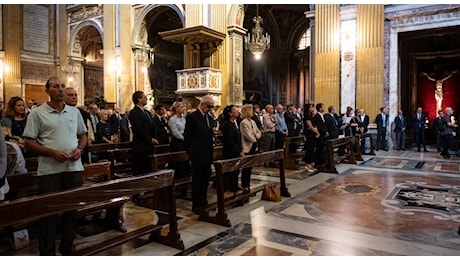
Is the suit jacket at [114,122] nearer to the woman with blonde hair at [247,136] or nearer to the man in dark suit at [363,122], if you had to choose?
the woman with blonde hair at [247,136]

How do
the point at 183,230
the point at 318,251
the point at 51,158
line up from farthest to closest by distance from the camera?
the point at 183,230
the point at 318,251
the point at 51,158

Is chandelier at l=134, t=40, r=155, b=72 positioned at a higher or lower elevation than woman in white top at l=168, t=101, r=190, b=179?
higher

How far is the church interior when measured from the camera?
389 cm

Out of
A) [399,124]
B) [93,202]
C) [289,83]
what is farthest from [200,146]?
[289,83]

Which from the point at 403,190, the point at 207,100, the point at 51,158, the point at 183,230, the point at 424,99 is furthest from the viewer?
the point at 424,99

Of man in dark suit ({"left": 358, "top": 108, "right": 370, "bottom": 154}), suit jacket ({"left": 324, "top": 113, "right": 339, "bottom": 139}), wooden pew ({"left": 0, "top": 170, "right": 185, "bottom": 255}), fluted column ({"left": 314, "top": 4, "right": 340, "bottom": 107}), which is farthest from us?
fluted column ({"left": 314, "top": 4, "right": 340, "bottom": 107})

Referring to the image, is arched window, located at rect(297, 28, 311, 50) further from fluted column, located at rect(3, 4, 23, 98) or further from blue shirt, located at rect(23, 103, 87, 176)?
blue shirt, located at rect(23, 103, 87, 176)

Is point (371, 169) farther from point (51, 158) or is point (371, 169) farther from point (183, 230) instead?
point (51, 158)

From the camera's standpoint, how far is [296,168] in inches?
328

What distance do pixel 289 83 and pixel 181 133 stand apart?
47.4 ft

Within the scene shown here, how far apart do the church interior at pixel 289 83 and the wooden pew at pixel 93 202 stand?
0.20 metres

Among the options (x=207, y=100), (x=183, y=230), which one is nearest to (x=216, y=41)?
(x=207, y=100)

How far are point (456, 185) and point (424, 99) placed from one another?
1064cm

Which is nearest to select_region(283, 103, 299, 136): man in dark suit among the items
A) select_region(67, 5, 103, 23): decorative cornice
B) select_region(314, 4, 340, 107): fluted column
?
select_region(314, 4, 340, 107): fluted column
